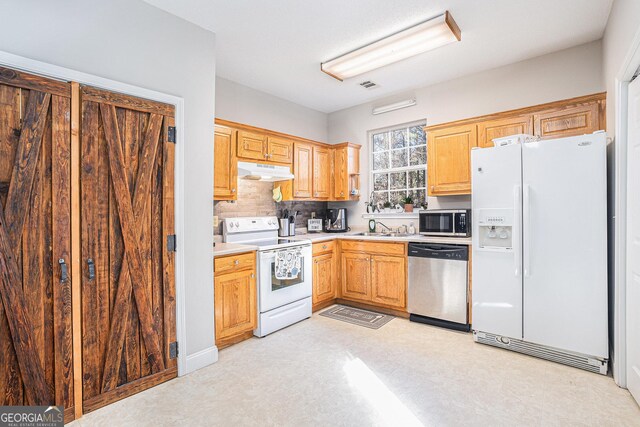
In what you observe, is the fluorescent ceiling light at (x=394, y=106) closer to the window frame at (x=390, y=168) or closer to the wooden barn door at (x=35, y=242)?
the window frame at (x=390, y=168)

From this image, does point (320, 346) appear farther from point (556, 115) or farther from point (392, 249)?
point (556, 115)

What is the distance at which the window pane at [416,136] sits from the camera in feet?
14.5

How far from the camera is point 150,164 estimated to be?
234 cm

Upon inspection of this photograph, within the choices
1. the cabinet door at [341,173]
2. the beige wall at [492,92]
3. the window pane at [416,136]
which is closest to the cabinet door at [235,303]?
the cabinet door at [341,173]

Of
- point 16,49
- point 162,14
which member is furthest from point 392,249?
point 16,49

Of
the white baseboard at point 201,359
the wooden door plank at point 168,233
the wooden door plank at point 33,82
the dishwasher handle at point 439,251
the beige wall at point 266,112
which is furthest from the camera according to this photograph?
the beige wall at point 266,112

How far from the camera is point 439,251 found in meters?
3.42

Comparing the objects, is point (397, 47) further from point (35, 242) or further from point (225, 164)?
point (35, 242)

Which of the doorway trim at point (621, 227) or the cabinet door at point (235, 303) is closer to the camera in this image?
the doorway trim at point (621, 227)

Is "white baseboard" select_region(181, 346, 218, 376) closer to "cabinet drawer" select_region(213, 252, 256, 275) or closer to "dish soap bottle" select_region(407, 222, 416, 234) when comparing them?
"cabinet drawer" select_region(213, 252, 256, 275)

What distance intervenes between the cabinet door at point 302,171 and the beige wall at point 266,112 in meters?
0.42

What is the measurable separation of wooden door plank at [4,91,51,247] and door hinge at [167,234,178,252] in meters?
0.84

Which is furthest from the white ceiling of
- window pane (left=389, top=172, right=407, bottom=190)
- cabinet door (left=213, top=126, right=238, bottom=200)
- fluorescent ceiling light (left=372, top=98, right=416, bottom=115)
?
window pane (left=389, top=172, right=407, bottom=190)

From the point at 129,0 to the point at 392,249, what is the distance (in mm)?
3273
